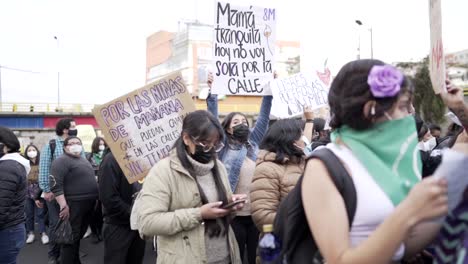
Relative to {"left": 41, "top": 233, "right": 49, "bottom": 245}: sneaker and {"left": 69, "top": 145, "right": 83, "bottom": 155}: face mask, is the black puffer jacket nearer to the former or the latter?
{"left": 69, "top": 145, "right": 83, "bottom": 155}: face mask

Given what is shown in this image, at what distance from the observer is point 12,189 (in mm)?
3719

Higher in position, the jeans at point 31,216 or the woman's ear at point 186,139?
the woman's ear at point 186,139

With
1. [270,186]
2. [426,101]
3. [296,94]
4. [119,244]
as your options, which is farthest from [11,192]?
[426,101]

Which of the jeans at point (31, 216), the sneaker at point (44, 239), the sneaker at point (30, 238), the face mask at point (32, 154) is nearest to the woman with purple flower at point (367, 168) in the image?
the sneaker at point (44, 239)

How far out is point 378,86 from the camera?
138 cm

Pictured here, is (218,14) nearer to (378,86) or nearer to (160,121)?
(160,121)

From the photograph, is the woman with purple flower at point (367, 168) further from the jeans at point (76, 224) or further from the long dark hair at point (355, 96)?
the jeans at point (76, 224)

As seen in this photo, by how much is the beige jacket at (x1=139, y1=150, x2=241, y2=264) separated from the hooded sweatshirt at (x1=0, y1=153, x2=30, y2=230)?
1.74 m

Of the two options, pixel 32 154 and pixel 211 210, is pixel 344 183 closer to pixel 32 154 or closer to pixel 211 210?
pixel 211 210

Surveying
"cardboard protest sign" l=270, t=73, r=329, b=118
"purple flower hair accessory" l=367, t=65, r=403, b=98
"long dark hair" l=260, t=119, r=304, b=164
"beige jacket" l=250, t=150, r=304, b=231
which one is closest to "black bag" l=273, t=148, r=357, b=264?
"purple flower hair accessory" l=367, t=65, r=403, b=98

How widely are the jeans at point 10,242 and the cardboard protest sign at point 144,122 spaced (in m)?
1.15

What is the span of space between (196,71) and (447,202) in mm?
61985

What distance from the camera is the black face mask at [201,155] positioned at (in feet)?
8.86

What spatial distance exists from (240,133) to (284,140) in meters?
0.97
